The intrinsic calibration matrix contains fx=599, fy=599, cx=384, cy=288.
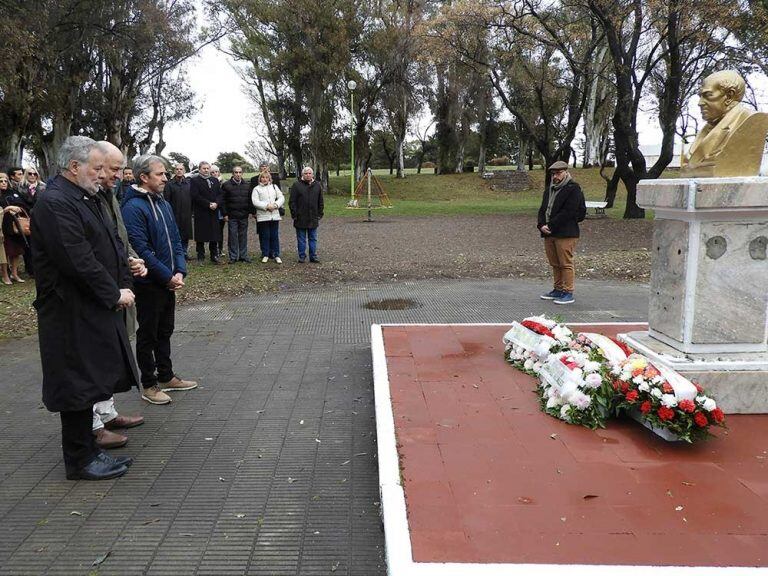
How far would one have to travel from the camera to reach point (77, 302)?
132 inches

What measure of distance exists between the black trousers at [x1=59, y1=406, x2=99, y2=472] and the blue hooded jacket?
134 centimetres

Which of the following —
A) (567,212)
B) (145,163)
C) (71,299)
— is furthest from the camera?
(567,212)

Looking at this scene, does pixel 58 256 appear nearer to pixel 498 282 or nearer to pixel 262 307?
pixel 262 307

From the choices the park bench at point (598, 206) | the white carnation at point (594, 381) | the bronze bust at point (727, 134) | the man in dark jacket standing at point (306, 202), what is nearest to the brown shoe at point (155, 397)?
the white carnation at point (594, 381)

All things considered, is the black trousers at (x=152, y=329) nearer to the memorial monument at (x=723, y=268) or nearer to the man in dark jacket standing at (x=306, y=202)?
the memorial monument at (x=723, y=268)

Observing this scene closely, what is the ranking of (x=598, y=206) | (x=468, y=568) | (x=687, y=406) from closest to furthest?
(x=468, y=568) < (x=687, y=406) < (x=598, y=206)

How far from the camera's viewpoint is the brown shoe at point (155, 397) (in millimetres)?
4684

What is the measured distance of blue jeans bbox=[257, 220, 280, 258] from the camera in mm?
11445

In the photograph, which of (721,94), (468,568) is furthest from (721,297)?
(468,568)

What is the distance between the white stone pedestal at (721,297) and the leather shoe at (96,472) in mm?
3608

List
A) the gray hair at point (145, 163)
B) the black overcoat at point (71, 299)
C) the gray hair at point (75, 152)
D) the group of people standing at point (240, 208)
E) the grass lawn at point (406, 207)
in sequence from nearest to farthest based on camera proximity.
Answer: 1. the black overcoat at point (71, 299)
2. the gray hair at point (75, 152)
3. the gray hair at point (145, 163)
4. the grass lawn at point (406, 207)
5. the group of people standing at point (240, 208)

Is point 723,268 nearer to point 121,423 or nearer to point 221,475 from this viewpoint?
point 221,475

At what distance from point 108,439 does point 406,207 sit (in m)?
26.9

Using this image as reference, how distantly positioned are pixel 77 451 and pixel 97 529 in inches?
26.3
